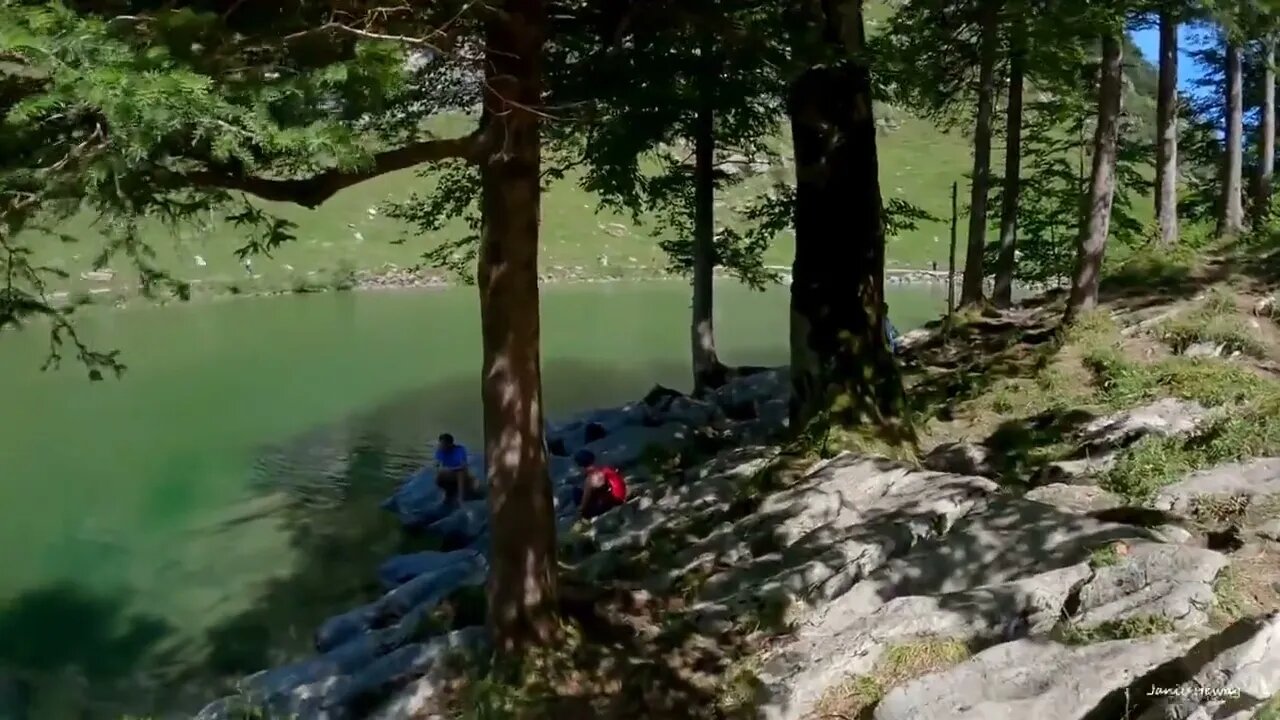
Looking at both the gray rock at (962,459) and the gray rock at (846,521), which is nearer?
the gray rock at (846,521)

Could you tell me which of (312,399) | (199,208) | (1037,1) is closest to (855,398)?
(1037,1)

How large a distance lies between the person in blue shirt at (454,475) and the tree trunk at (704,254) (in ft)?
12.8

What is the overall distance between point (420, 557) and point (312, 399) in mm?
15949

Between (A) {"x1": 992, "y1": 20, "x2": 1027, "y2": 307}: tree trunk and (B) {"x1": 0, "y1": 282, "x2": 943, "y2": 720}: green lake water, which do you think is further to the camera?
(A) {"x1": 992, "y1": 20, "x2": 1027, "y2": 307}: tree trunk

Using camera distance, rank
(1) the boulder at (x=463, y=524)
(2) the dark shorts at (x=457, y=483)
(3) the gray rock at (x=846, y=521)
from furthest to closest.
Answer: (2) the dark shorts at (x=457, y=483), (1) the boulder at (x=463, y=524), (3) the gray rock at (x=846, y=521)

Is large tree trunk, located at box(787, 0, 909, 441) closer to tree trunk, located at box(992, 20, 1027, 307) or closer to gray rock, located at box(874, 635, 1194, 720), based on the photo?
gray rock, located at box(874, 635, 1194, 720)

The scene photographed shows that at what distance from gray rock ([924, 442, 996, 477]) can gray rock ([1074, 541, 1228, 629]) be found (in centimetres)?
310

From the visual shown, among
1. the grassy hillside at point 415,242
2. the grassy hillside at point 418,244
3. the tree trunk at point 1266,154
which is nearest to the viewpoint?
the tree trunk at point 1266,154

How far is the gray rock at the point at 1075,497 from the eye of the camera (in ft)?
22.0

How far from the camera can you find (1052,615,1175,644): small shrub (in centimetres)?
453

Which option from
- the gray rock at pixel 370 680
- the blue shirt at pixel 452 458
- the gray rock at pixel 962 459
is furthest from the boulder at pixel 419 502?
the gray rock at pixel 962 459

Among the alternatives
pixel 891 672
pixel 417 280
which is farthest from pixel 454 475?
pixel 417 280

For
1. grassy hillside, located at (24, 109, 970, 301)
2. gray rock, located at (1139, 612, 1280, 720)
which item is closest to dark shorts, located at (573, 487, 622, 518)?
gray rock, located at (1139, 612, 1280, 720)

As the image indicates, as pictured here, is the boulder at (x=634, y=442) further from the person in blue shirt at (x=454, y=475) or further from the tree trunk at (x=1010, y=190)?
the tree trunk at (x=1010, y=190)
